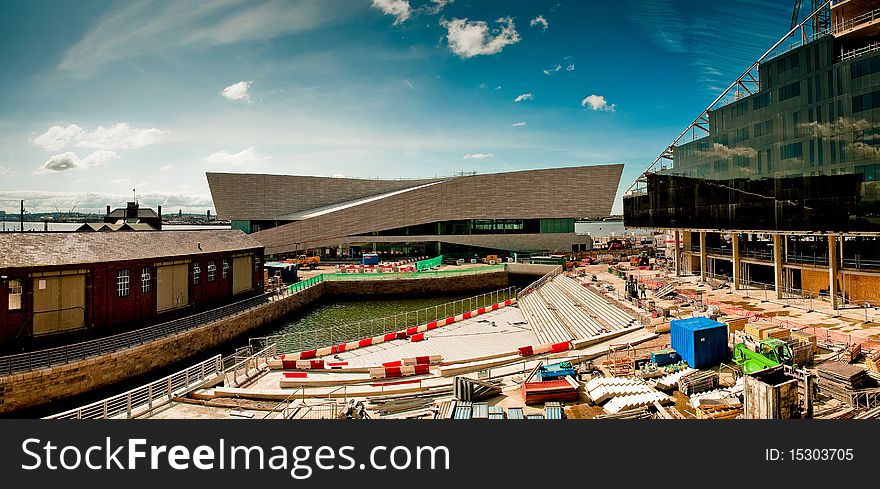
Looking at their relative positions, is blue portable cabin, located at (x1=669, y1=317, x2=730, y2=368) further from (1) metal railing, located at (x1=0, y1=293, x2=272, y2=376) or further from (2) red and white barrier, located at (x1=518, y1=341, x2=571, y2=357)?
(1) metal railing, located at (x1=0, y1=293, x2=272, y2=376)

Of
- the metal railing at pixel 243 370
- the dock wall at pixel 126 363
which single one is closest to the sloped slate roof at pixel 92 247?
the dock wall at pixel 126 363

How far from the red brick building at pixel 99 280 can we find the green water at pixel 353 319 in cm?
661

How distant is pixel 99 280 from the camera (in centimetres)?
2391

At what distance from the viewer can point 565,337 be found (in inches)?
955

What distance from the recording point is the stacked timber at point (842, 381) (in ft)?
40.4

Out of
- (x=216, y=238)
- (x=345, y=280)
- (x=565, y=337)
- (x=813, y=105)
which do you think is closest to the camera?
(x=565, y=337)

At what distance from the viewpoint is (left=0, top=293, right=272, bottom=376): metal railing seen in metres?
19.1

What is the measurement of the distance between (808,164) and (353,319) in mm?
32902

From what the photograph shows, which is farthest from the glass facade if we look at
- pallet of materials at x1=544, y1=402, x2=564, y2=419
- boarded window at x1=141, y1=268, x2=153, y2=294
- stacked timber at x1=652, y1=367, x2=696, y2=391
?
boarded window at x1=141, y1=268, x2=153, y2=294

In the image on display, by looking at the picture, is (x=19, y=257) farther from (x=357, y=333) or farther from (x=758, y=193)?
(x=758, y=193)

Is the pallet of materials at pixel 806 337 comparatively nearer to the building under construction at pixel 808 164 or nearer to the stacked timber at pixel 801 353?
the stacked timber at pixel 801 353

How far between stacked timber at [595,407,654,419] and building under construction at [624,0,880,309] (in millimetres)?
19459

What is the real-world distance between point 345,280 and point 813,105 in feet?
137

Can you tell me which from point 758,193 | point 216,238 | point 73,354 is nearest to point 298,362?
point 73,354
